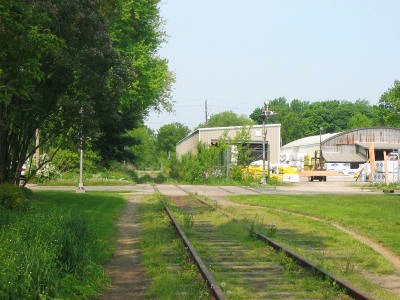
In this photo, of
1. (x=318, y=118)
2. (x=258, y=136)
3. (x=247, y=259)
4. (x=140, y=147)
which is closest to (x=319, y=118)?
(x=318, y=118)

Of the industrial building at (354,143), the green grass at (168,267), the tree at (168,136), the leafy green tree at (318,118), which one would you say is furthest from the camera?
the leafy green tree at (318,118)

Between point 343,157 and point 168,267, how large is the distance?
84808mm

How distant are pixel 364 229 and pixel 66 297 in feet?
34.7

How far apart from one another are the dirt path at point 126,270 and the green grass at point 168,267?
0.50 ft

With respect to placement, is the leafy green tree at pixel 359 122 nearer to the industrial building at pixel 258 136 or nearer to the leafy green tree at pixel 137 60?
the industrial building at pixel 258 136

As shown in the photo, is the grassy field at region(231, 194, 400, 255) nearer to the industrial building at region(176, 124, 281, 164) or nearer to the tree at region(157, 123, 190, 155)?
the industrial building at region(176, 124, 281, 164)

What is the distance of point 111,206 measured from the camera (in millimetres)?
22312

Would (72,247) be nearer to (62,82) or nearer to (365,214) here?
(62,82)

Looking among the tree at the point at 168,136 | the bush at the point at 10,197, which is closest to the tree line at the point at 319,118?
the tree at the point at 168,136

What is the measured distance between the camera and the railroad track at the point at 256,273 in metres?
7.53

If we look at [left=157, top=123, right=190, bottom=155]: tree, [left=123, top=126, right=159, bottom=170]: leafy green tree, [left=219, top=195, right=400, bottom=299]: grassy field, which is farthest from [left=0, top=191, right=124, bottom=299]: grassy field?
[left=157, top=123, right=190, bottom=155]: tree

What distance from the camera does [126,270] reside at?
9602 mm

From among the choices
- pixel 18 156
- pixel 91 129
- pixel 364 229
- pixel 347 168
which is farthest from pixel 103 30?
pixel 347 168

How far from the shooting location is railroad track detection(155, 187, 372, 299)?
7531 mm
